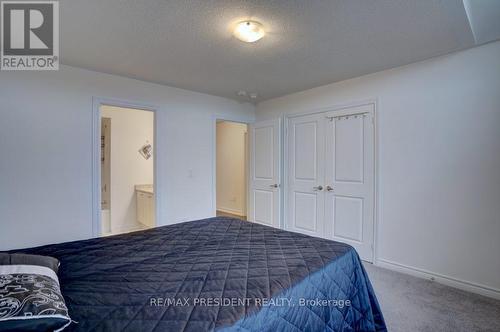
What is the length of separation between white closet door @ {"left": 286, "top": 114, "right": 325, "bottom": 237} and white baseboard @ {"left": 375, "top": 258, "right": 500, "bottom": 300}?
0.96 meters

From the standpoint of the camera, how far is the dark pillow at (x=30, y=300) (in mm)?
790

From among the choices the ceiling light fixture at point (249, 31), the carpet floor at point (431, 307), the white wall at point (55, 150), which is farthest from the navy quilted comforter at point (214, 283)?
the ceiling light fixture at point (249, 31)

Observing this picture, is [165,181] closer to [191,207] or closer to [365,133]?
[191,207]

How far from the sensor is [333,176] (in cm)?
364

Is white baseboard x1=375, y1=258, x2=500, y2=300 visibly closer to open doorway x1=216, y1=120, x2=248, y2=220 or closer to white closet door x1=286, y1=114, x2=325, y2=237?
white closet door x1=286, y1=114, x2=325, y2=237

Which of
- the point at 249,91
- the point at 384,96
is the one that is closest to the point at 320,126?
the point at 384,96

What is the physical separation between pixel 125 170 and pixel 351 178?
3.82m

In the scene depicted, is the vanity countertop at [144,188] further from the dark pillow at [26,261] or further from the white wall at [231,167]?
the dark pillow at [26,261]

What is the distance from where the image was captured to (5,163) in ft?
8.39

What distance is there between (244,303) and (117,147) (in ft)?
14.2

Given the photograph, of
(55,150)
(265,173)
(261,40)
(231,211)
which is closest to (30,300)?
(261,40)

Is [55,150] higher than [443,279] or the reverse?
higher

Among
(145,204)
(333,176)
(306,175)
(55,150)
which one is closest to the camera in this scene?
(55,150)

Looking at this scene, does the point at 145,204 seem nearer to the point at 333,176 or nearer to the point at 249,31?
the point at 333,176
